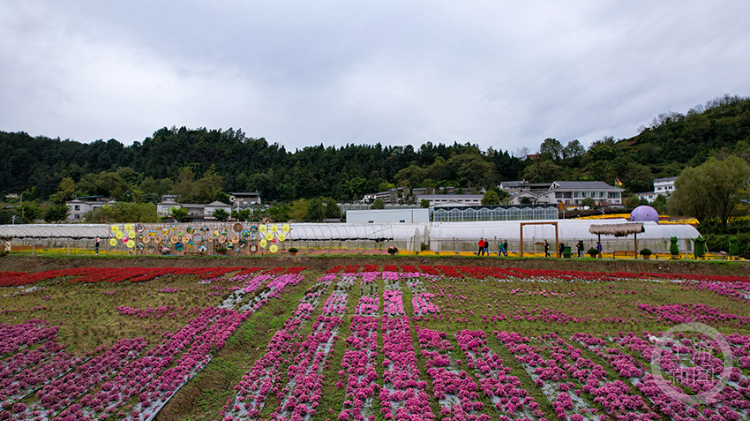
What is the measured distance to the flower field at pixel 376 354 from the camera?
28.0 ft

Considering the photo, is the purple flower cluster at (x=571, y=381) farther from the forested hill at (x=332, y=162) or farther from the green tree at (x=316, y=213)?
the forested hill at (x=332, y=162)

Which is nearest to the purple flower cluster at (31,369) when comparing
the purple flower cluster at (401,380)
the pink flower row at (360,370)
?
the pink flower row at (360,370)

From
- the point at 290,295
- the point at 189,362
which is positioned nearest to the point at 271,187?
the point at 290,295

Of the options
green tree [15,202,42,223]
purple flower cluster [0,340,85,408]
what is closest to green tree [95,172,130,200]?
green tree [15,202,42,223]

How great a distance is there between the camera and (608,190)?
87062 mm

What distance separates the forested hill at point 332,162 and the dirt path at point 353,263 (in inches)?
3180

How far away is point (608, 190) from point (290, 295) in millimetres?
89517

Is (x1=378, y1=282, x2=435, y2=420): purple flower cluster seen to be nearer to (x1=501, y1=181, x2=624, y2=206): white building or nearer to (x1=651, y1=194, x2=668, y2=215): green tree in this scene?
(x1=651, y1=194, x2=668, y2=215): green tree

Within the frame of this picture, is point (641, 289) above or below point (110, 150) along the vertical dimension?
below

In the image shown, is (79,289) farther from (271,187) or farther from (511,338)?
(271,187)

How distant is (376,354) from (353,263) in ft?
→ 59.3

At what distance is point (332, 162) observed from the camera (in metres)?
136

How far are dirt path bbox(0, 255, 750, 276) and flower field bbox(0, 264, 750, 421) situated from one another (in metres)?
5.71

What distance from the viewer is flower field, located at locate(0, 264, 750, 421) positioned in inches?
336
